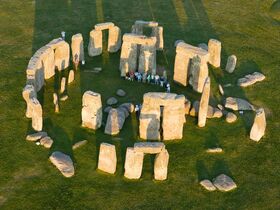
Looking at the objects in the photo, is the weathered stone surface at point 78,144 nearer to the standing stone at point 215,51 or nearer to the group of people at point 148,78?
the group of people at point 148,78

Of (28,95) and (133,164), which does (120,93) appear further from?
(133,164)

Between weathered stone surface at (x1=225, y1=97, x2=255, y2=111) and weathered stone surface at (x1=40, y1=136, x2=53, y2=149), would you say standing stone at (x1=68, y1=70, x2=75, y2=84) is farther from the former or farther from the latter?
weathered stone surface at (x1=225, y1=97, x2=255, y2=111)

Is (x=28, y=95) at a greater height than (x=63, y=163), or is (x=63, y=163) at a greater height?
(x=28, y=95)

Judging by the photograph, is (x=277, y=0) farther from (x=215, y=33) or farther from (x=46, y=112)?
(x=46, y=112)

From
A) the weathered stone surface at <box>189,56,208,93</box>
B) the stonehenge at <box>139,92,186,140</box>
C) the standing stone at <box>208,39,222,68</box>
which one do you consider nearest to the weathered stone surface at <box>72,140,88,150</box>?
the stonehenge at <box>139,92,186,140</box>

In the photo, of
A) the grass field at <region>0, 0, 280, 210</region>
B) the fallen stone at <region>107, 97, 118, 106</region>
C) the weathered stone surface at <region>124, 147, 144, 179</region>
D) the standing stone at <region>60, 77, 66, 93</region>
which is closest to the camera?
the grass field at <region>0, 0, 280, 210</region>

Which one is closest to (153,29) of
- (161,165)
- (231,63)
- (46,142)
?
(231,63)

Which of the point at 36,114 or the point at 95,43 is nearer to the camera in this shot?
the point at 36,114
